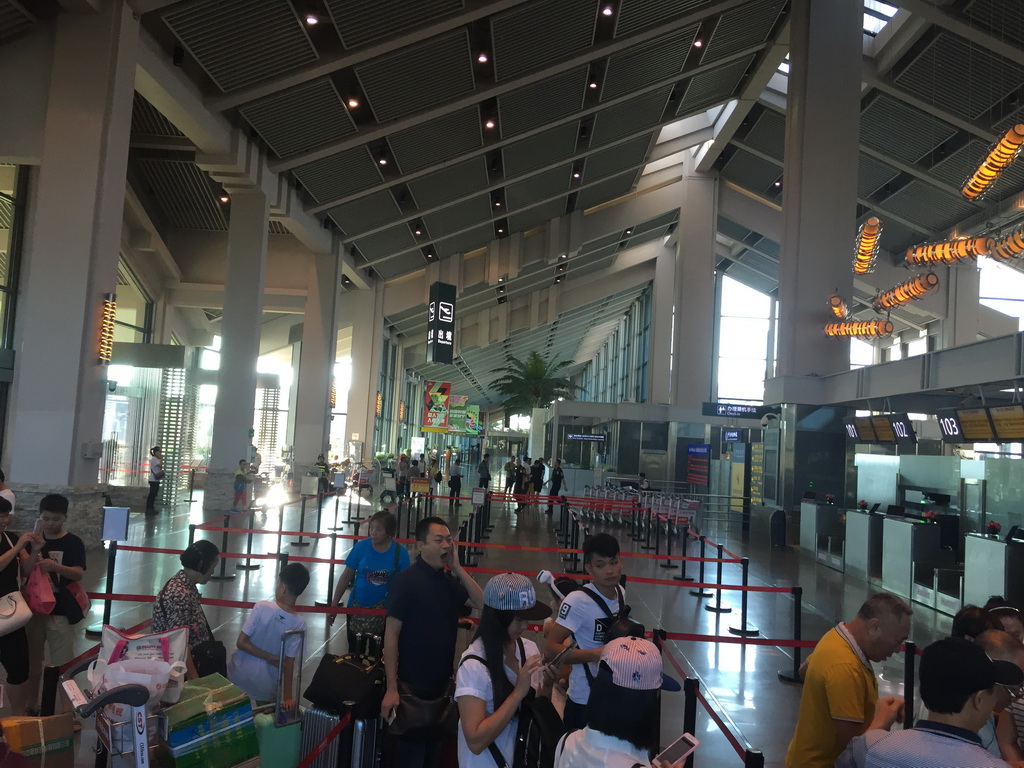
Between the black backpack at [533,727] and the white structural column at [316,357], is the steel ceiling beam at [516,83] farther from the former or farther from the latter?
the black backpack at [533,727]

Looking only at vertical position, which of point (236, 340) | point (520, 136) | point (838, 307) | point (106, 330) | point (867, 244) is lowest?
point (106, 330)

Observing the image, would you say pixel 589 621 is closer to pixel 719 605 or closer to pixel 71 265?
pixel 719 605

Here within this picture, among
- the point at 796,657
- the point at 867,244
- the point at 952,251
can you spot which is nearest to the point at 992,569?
the point at 796,657

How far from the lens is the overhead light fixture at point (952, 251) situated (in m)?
14.0

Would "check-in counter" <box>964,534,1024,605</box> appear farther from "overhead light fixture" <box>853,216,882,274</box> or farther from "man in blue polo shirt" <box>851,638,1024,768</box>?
"man in blue polo shirt" <box>851,638,1024,768</box>

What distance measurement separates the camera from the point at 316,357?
2662 centimetres

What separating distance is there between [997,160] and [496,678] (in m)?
13.3

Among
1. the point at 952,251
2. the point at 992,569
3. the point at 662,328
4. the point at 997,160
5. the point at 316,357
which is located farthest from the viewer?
the point at 662,328

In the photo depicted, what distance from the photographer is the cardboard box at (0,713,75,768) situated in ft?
11.2

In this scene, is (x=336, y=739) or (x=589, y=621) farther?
(x=589, y=621)

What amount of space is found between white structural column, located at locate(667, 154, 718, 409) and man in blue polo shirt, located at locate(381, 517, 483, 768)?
29.7 metres

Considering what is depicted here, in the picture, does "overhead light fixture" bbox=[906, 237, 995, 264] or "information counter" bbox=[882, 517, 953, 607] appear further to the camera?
"overhead light fixture" bbox=[906, 237, 995, 264]

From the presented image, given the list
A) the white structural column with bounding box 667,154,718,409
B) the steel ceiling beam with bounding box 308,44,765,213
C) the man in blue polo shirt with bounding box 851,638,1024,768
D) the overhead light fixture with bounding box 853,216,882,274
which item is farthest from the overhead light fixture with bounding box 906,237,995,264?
the white structural column with bounding box 667,154,718,409

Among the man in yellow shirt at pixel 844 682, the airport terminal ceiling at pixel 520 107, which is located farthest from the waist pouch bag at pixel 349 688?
the airport terminal ceiling at pixel 520 107
